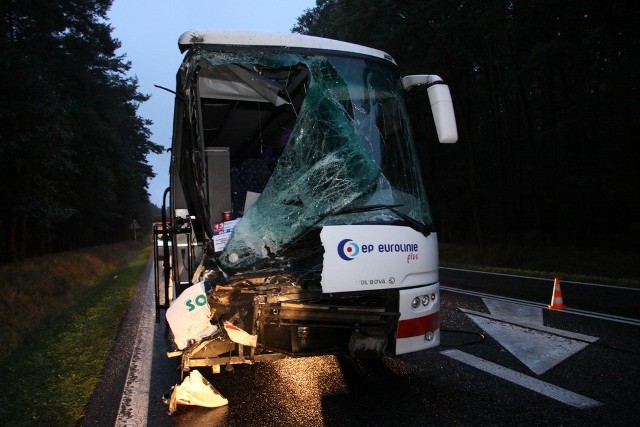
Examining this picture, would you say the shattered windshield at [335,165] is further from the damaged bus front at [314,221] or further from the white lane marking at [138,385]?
the white lane marking at [138,385]

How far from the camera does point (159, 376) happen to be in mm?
4918

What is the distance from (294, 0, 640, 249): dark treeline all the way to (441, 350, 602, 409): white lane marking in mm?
13508

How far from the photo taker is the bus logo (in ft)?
11.4

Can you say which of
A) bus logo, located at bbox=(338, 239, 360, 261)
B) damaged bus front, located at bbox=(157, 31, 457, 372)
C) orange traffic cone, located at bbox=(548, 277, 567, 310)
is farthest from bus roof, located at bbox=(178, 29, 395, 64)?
orange traffic cone, located at bbox=(548, 277, 567, 310)

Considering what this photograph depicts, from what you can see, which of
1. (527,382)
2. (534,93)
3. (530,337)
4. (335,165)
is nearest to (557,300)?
(530,337)

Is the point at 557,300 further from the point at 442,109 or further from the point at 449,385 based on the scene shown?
the point at 442,109

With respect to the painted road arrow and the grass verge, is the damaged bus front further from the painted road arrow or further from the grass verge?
the painted road arrow

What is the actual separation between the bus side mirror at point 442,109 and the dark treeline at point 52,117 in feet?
49.0

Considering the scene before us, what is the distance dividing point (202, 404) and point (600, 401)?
330 centimetres

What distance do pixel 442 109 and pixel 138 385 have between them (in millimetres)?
4060

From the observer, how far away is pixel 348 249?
3504 millimetres

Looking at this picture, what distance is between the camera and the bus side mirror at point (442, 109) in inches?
169

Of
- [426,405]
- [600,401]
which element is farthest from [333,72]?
[600,401]

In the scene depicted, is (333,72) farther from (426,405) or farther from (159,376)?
(159,376)
